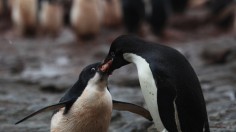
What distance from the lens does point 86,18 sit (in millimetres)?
12672

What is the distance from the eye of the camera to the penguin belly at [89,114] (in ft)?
14.2

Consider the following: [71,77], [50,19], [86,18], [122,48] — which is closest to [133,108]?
[122,48]

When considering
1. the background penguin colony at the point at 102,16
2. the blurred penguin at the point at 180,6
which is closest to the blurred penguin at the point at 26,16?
the background penguin colony at the point at 102,16

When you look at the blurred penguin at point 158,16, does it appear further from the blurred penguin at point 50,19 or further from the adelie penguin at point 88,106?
the adelie penguin at point 88,106

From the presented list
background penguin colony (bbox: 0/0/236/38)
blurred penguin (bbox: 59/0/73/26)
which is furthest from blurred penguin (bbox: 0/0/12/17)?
blurred penguin (bbox: 59/0/73/26)

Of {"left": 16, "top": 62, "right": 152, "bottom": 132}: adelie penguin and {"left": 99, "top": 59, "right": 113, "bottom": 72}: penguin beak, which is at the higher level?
{"left": 99, "top": 59, "right": 113, "bottom": 72}: penguin beak

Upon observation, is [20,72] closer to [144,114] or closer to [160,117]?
[144,114]

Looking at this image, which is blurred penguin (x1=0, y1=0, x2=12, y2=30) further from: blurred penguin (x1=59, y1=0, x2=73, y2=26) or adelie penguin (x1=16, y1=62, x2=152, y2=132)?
adelie penguin (x1=16, y1=62, x2=152, y2=132)

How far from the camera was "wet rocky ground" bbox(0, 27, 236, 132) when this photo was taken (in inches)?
211

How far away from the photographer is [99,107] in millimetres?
4312

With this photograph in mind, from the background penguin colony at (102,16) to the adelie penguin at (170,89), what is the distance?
8132 mm

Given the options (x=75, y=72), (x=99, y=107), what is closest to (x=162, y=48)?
(x=99, y=107)

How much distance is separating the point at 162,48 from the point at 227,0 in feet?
33.7

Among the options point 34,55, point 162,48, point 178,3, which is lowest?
point 162,48
